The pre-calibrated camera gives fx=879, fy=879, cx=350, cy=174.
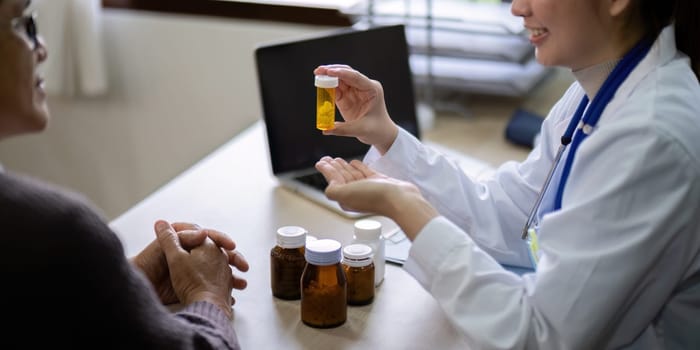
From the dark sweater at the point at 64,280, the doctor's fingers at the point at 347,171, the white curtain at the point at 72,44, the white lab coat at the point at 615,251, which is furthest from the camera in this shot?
the white curtain at the point at 72,44

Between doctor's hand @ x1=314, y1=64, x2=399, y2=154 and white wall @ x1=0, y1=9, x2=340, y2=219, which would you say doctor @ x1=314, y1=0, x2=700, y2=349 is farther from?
white wall @ x1=0, y1=9, x2=340, y2=219

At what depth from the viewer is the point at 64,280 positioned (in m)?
0.99

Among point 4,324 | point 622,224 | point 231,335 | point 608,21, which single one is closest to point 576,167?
point 622,224

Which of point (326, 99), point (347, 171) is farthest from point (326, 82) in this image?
point (347, 171)

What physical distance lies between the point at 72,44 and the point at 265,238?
1589mm

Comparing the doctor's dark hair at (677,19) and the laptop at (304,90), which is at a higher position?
the doctor's dark hair at (677,19)

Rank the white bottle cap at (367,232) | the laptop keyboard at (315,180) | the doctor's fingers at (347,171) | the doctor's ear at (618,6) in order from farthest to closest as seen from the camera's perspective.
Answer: the laptop keyboard at (315,180), the white bottle cap at (367,232), the doctor's fingers at (347,171), the doctor's ear at (618,6)

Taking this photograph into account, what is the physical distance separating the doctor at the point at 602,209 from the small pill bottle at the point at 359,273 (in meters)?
0.13

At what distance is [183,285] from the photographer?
136cm

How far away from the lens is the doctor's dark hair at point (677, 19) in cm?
125

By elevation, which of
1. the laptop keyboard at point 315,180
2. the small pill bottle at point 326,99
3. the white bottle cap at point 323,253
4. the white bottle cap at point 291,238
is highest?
the small pill bottle at point 326,99

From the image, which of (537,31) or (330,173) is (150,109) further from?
(537,31)

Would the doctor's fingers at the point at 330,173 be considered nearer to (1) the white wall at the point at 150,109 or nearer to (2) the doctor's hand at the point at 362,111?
(2) the doctor's hand at the point at 362,111

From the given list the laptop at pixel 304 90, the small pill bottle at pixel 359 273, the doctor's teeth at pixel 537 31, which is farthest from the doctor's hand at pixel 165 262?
the doctor's teeth at pixel 537 31
